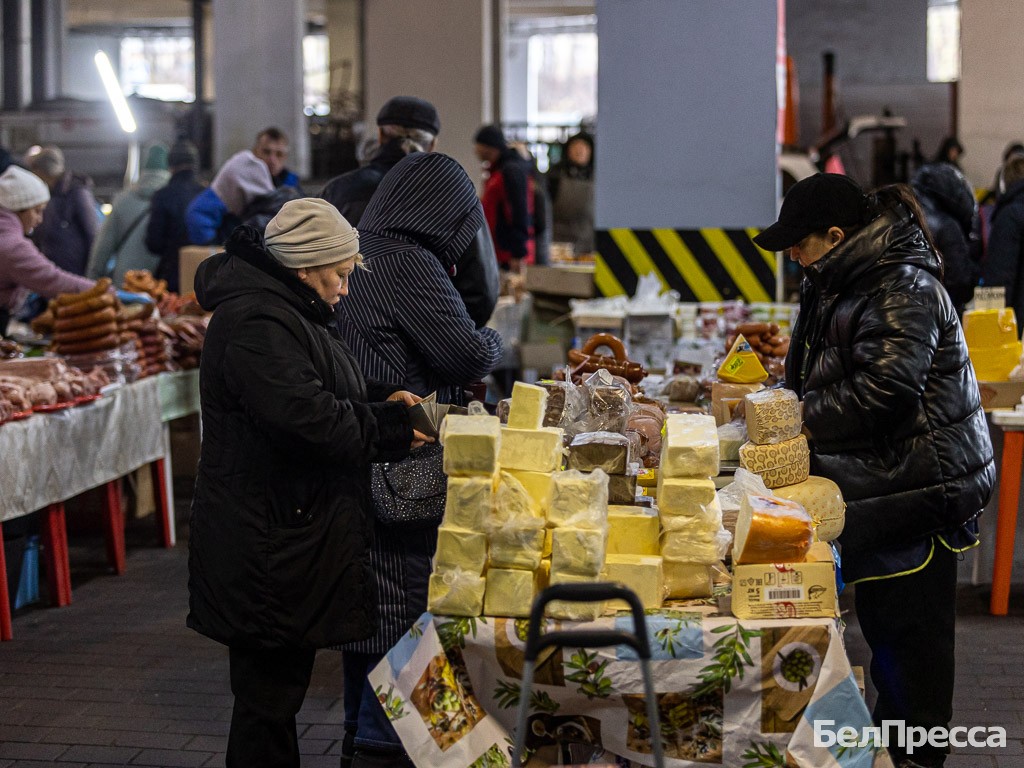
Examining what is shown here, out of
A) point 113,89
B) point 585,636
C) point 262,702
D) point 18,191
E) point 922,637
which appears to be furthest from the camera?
point 113,89

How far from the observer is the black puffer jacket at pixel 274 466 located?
3.25 m

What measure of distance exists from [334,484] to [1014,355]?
3.78 m

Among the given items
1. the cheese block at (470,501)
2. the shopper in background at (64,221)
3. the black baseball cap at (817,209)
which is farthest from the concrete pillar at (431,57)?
the cheese block at (470,501)

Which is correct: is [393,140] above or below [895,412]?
above

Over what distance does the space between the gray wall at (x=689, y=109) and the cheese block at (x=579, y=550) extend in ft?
16.5

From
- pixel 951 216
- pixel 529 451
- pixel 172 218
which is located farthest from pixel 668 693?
pixel 172 218

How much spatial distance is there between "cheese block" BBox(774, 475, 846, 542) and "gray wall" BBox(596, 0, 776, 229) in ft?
14.3

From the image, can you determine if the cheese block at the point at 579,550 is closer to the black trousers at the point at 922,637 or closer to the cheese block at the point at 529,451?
the cheese block at the point at 529,451

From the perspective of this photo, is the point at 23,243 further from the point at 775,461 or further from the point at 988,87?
the point at 988,87

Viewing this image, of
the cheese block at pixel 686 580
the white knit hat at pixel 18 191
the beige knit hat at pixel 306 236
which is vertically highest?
the white knit hat at pixel 18 191

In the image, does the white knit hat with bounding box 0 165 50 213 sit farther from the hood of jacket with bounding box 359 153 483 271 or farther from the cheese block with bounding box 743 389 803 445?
the cheese block with bounding box 743 389 803 445

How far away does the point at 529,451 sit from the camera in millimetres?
3010

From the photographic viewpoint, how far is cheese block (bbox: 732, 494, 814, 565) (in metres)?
2.87

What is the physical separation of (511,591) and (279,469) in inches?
30.7
